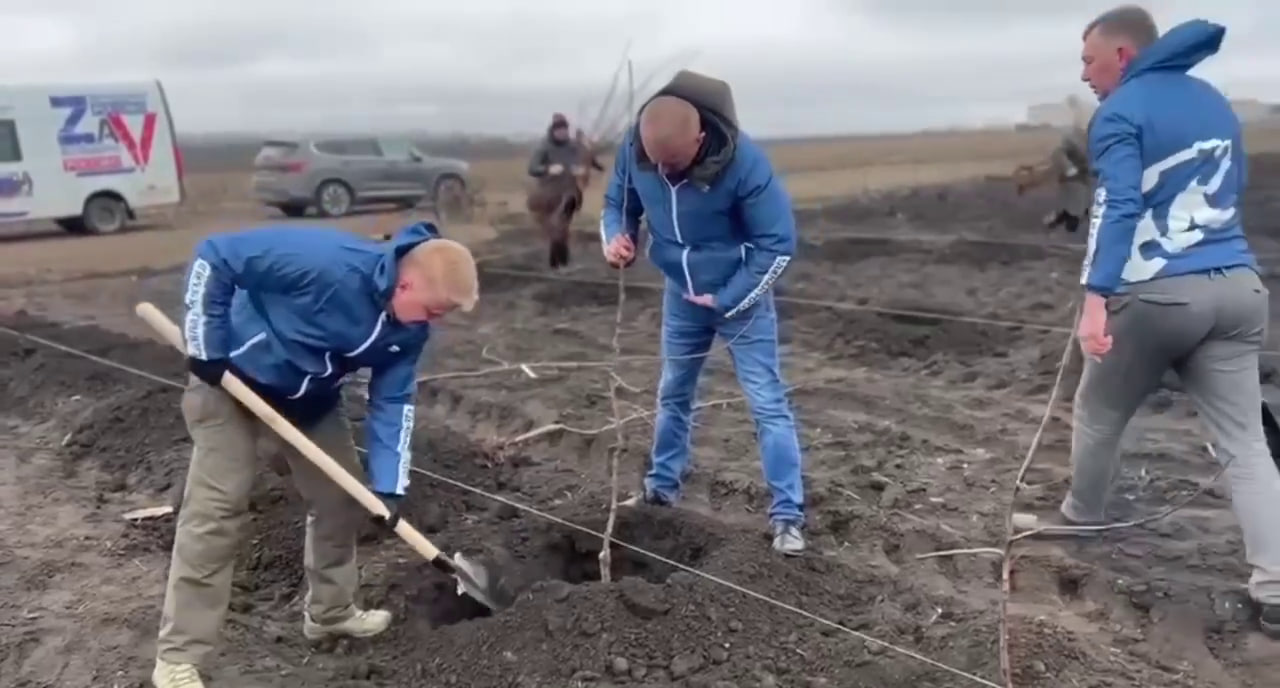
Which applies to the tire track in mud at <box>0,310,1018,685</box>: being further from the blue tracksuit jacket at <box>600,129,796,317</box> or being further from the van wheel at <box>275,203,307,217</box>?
the van wheel at <box>275,203,307,217</box>

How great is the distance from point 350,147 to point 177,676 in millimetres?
17050

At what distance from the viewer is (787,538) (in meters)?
4.34

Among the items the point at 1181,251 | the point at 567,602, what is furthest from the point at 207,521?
the point at 1181,251

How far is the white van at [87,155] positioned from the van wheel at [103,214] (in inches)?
0.6

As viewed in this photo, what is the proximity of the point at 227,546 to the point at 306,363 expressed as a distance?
54 centimetres

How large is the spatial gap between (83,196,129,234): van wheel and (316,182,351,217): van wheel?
9.31 feet

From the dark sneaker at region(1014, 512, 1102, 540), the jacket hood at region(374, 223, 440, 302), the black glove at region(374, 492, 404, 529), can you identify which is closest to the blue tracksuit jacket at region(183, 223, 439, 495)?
the jacket hood at region(374, 223, 440, 302)

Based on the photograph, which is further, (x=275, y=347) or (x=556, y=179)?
(x=556, y=179)

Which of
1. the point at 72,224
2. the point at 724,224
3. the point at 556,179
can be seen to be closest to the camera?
the point at 724,224

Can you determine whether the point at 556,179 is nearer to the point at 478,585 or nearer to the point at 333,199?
the point at 478,585

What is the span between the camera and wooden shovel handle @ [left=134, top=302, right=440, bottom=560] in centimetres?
329

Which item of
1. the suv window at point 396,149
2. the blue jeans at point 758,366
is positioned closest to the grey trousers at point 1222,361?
the blue jeans at point 758,366

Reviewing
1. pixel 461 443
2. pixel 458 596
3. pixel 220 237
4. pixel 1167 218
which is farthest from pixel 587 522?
pixel 1167 218

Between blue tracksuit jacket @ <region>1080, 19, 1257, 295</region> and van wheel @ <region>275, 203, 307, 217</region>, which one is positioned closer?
blue tracksuit jacket @ <region>1080, 19, 1257, 295</region>
